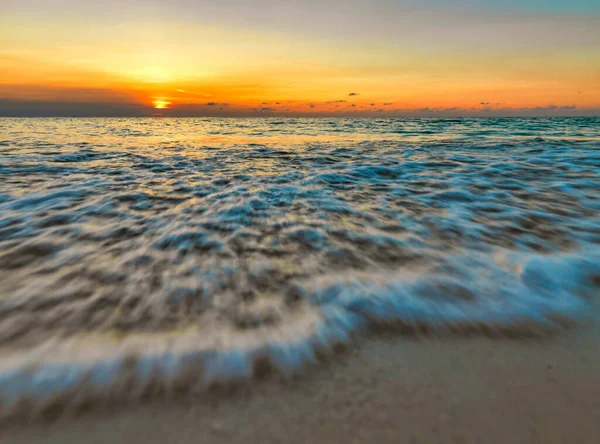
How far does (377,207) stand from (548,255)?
2253mm

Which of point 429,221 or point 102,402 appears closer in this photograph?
point 102,402

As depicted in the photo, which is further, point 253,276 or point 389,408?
point 253,276

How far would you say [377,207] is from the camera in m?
4.84

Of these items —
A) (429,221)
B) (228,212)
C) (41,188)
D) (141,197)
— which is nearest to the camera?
(429,221)

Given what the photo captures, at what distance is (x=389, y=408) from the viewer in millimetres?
1456

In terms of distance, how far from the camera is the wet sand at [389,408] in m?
1.34

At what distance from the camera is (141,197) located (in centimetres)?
532

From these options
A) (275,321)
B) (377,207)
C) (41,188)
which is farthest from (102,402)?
(41,188)

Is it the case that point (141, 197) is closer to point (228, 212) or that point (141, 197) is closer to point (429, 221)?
point (228, 212)

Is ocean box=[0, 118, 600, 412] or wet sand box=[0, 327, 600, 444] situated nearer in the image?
wet sand box=[0, 327, 600, 444]

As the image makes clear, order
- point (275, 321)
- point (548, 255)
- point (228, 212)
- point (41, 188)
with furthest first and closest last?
point (41, 188) → point (228, 212) → point (548, 255) → point (275, 321)

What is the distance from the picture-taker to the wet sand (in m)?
1.34

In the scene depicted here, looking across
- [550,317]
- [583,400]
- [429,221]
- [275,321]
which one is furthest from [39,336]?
[429,221]

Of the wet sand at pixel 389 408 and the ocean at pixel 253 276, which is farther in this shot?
the ocean at pixel 253 276
